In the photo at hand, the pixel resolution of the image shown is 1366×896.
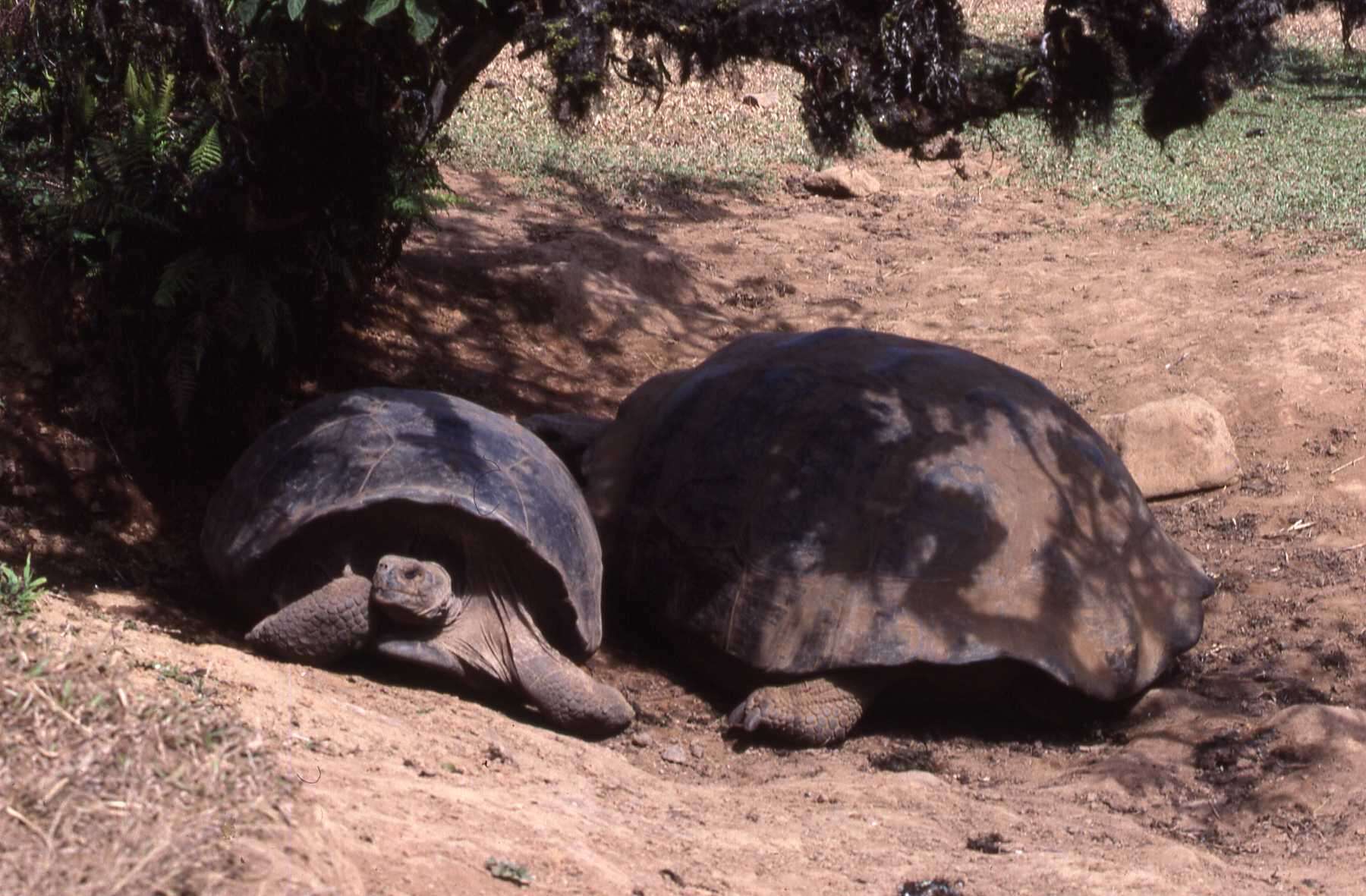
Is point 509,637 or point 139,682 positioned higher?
point 139,682

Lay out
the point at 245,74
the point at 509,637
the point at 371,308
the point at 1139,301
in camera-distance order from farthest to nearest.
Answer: the point at 1139,301, the point at 371,308, the point at 245,74, the point at 509,637

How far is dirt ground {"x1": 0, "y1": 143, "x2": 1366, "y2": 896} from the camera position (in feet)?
11.0

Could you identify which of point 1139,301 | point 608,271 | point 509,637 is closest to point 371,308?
point 608,271

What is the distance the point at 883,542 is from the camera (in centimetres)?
477

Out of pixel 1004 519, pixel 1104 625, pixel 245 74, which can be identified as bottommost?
pixel 1104 625

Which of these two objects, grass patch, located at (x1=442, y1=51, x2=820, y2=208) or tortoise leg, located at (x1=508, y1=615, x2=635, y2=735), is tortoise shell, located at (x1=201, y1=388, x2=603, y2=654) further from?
grass patch, located at (x1=442, y1=51, x2=820, y2=208)

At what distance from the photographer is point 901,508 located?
15.8 ft

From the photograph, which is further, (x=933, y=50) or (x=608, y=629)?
(x=608, y=629)

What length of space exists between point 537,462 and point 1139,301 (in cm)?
535

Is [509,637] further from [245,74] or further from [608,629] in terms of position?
[245,74]

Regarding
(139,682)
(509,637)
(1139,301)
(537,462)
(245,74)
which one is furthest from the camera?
(1139,301)

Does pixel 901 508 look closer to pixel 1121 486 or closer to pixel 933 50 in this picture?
pixel 1121 486

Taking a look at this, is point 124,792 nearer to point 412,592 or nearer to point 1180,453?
point 412,592

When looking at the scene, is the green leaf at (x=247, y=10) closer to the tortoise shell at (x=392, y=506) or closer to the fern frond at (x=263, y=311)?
the tortoise shell at (x=392, y=506)
